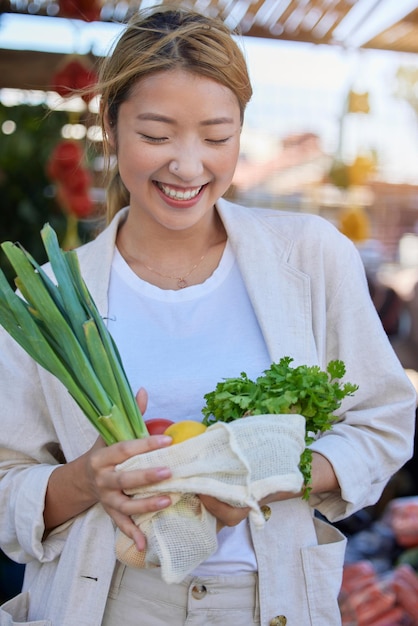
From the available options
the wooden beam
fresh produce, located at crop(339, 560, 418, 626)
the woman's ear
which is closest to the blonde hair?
the woman's ear

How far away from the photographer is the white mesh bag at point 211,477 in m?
1.23

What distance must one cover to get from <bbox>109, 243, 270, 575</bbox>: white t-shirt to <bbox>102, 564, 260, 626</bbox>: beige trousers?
0.03 meters

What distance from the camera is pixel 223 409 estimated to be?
1377 mm

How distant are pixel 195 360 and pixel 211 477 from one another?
397 mm

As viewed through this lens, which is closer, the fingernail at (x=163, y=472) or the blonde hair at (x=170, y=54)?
the fingernail at (x=163, y=472)

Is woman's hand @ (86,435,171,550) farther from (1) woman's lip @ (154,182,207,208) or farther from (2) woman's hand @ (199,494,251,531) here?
(1) woman's lip @ (154,182,207,208)

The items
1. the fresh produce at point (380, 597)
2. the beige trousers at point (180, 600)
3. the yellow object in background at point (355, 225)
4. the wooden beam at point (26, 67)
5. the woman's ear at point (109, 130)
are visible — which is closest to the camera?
the beige trousers at point (180, 600)

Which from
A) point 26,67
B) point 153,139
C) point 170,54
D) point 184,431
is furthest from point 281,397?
point 26,67

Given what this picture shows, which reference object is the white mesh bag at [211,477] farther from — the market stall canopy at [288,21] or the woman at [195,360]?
the market stall canopy at [288,21]

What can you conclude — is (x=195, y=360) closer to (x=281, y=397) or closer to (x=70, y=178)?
(x=281, y=397)

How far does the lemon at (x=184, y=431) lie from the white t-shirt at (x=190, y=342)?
226 millimetres

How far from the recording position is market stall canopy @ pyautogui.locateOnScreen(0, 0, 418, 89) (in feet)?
10.3

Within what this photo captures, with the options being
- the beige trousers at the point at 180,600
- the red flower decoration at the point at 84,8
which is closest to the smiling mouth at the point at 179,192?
the beige trousers at the point at 180,600

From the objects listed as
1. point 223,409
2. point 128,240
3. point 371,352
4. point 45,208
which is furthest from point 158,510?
point 45,208
